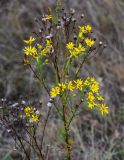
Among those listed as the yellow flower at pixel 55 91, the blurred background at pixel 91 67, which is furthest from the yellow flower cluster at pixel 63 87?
the blurred background at pixel 91 67

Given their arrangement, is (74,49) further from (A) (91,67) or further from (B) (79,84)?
(A) (91,67)

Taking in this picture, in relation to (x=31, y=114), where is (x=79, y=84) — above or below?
above

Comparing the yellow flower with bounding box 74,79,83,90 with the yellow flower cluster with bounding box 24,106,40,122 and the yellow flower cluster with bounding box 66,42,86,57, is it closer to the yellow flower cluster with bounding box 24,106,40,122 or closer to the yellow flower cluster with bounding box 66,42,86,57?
the yellow flower cluster with bounding box 66,42,86,57

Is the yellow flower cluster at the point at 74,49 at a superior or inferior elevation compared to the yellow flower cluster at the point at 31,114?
superior

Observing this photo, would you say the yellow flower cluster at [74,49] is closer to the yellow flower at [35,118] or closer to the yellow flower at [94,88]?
the yellow flower at [94,88]

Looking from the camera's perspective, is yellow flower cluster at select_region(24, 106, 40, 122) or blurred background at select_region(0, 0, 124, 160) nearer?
yellow flower cluster at select_region(24, 106, 40, 122)

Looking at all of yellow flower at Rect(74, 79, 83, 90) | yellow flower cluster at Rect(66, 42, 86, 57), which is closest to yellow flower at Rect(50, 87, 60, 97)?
yellow flower at Rect(74, 79, 83, 90)

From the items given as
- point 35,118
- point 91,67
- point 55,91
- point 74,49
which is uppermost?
point 91,67

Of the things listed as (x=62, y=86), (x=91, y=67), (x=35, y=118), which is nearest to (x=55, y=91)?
(x=62, y=86)

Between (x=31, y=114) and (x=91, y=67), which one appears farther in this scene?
(x=91, y=67)
